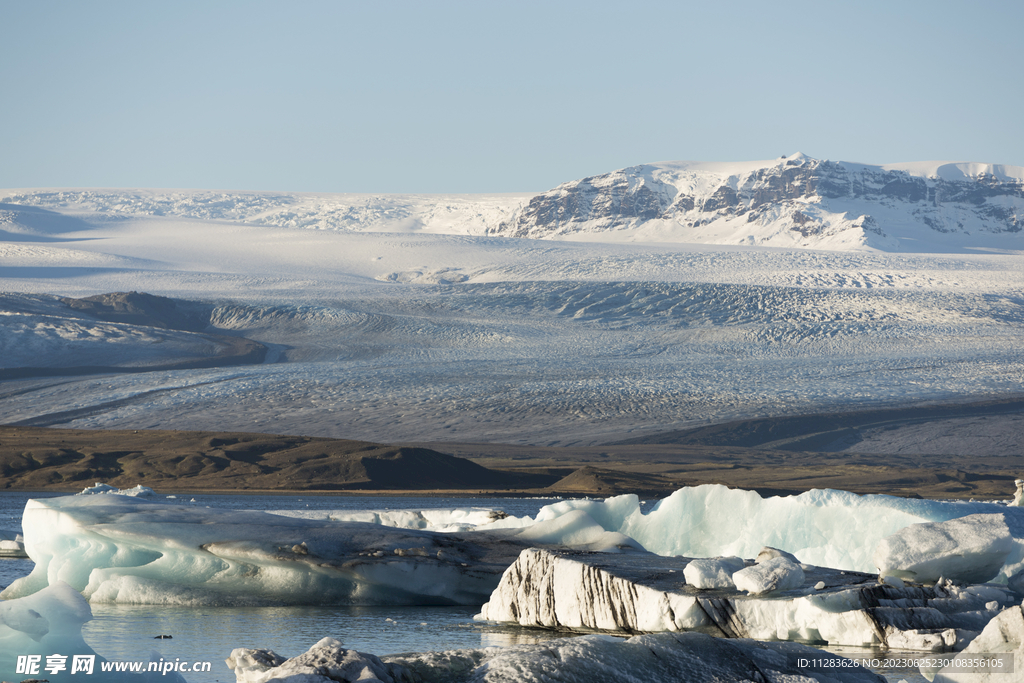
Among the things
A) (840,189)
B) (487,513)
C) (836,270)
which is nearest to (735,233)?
(840,189)

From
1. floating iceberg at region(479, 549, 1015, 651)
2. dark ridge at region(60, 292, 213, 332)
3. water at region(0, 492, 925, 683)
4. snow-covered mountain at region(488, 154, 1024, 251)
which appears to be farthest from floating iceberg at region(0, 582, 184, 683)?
snow-covered mountain at region(488, 154, 1024, 251)

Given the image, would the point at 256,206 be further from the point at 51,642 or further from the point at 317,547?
the point at 51,642

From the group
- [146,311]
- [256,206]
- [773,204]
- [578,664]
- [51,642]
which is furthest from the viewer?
[773,204]

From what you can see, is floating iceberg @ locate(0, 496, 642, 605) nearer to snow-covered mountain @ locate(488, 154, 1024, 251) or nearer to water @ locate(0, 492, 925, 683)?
water @ locate(0, 492, 925, 683)

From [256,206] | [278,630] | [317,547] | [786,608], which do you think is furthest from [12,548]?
[256,206]

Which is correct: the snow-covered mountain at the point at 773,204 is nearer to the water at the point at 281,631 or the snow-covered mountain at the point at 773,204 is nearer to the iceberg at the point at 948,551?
the water at the point at 281,631

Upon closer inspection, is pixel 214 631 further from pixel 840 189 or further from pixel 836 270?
pixel 840 189
